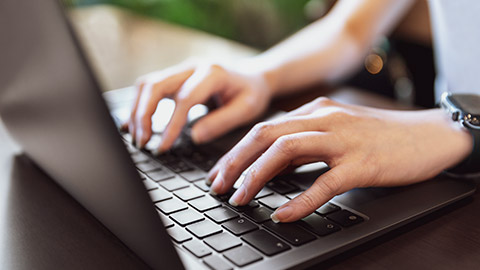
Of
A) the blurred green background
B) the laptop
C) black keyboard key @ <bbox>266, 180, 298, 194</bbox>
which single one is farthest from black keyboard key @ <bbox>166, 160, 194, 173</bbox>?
the blurred green background

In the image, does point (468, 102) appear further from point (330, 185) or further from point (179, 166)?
point (179, 166)

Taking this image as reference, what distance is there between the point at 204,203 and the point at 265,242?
10 cm

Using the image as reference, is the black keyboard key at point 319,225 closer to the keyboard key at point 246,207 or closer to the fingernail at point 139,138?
the keyboard key at point 246,207

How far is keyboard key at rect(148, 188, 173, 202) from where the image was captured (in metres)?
0.55

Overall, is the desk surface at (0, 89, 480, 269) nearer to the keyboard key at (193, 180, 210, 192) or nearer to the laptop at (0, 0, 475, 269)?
the laptop at (0, 0, 475, 269)

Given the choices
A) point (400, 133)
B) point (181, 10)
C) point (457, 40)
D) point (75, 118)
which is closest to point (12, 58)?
point (75, 118)

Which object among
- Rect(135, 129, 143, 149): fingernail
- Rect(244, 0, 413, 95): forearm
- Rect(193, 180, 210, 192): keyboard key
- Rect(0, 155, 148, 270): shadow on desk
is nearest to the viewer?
Rect(0, 155, 148, 270): shadow on desk

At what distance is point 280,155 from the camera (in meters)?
0.53

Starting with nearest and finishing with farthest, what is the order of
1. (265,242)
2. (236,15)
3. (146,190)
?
(146,190) → (265,242) → (236,15)

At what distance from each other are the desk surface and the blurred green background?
8.99 ft

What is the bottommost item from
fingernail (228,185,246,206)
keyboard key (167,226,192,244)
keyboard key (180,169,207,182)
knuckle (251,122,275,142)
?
keyboard key (167,226,192,244)

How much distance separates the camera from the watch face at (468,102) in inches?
24.0

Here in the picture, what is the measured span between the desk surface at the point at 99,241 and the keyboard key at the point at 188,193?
0.09 m

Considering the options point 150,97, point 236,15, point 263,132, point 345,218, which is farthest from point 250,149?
point 236,15
